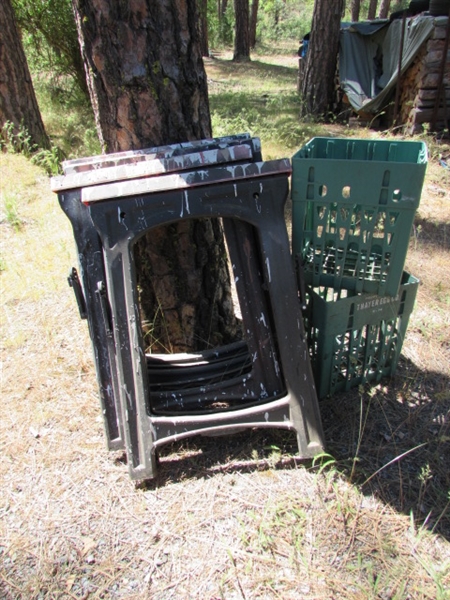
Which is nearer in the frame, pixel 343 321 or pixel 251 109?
pixel 343 321

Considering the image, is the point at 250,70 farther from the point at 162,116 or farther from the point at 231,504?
the point at 231,504

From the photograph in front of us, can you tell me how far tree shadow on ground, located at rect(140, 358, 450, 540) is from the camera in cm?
191

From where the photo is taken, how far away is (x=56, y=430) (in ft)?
7.71

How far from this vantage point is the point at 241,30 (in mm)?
15539

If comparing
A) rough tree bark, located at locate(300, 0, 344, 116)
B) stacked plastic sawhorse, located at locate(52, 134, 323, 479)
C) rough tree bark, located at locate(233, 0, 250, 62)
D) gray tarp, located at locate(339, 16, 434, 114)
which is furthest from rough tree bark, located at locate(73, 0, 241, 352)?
rough tree bark, located at locate(233, 0, 250, 62)

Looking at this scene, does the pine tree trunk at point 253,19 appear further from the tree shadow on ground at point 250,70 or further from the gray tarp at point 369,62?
the gray tarp at point 369,62

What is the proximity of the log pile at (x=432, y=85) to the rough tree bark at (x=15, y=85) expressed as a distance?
213 inches

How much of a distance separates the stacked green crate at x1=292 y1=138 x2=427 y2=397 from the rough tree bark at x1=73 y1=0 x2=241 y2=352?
22.3 inches

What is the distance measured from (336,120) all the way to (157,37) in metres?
6.59

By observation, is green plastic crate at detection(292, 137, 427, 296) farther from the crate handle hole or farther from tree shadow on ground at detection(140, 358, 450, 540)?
tree shadow on ground at detection(140, 358, 450, 540)

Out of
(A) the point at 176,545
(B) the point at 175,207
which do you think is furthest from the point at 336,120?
(A) the point at 176,545

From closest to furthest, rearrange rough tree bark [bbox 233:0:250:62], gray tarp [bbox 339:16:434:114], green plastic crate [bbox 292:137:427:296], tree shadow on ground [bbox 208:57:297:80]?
green plastic crate [bbox 292:137:427:296]
gray tarp [bbox 339:16:434:114]
tree shadow on ground [bbox 208:57:297:80]
rough tree bark [bbox 233:0:250:62]

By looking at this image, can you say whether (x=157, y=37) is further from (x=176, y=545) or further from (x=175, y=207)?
(x=176, y=545)

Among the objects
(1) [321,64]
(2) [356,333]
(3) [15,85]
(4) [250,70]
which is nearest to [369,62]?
(1) [321,64]
